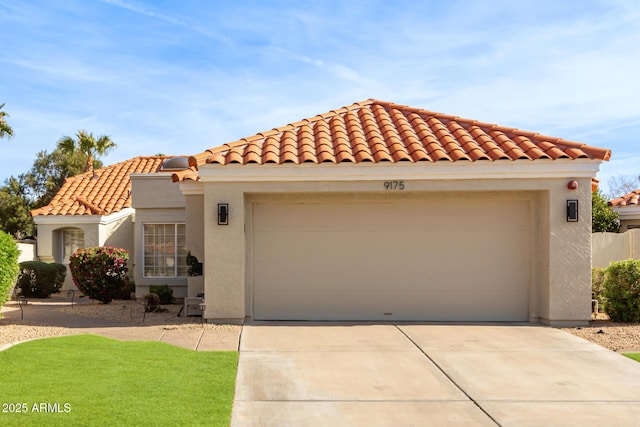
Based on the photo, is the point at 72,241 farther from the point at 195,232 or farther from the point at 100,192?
the point at 195,232

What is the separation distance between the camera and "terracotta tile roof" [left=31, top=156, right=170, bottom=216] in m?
21.2

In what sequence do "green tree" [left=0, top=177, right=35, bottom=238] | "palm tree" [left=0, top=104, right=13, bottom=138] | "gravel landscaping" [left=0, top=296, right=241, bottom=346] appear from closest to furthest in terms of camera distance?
"gravel landscaping" [left=0, top=296, right=241, bottom=346], "palm tree" [left=0, top=104, right=13, bottom=138], "green tree" [left=0, top=177, right=35, bottom=238]

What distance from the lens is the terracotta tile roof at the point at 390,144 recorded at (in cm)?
1180

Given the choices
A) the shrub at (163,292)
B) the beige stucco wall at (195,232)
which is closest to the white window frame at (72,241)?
the shrub at (163,292)

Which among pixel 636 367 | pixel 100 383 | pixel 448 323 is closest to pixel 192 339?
pixel 100 383

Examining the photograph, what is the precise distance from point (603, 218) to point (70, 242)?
63.0ft

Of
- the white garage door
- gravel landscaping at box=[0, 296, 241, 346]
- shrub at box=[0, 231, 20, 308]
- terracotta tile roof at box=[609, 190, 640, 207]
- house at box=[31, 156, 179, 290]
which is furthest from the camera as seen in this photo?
terracotta tile roof at box=[609, 190, 640, 207]

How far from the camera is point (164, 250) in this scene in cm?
1744

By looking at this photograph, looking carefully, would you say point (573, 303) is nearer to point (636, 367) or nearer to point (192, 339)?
point (636, 367)

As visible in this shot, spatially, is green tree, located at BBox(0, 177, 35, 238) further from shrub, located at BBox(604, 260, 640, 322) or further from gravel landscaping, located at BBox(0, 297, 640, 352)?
shrub, located at BBox(604, 260, 640, 322)

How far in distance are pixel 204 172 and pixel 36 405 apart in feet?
20.7

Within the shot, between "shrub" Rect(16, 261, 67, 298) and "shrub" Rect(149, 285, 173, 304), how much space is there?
4322 mm

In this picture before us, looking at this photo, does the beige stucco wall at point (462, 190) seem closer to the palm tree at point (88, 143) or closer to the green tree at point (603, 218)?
the green tree at point (603, 218)

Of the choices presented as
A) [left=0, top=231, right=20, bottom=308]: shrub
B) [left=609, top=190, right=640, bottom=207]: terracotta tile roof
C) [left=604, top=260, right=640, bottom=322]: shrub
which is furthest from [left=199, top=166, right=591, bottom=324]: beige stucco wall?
[left=609, top=190, right=640, bottom=207]: terracotta tile roof
